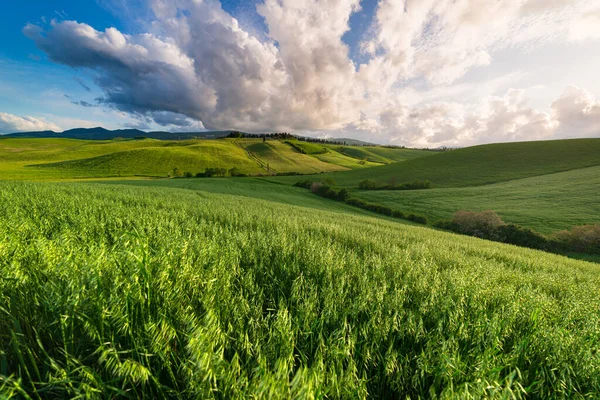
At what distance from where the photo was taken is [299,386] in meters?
1.01

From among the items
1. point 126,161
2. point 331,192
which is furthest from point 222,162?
point 331,192

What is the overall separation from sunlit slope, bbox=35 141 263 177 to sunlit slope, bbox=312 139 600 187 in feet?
141

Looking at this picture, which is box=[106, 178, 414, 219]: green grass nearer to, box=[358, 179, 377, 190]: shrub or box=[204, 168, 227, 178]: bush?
box=[358, 179, 377, 190]: shrub

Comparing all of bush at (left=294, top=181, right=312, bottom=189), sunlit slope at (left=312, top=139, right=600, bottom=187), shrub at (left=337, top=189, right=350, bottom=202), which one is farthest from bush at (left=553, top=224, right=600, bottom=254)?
bush at (left=294, top=181, right=312, bottom=189)

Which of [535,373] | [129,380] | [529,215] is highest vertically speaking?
[129,380]

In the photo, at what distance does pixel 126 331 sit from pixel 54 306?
395 millimetres

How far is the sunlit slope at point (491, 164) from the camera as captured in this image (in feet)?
191

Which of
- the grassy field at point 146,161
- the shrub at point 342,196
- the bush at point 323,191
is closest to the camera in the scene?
the shrub at point 342,196

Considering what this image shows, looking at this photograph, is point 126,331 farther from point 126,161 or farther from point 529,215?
point 126,161

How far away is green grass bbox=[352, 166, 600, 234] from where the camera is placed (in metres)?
30.6

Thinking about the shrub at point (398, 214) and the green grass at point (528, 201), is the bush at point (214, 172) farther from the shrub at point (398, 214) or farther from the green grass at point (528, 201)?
the shrub at point (398, 214)

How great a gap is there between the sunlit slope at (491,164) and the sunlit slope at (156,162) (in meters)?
→ 43.0

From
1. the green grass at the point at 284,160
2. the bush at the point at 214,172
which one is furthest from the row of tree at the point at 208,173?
the green grass at the point at 284,160

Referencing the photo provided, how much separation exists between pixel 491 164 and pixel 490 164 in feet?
0.76
